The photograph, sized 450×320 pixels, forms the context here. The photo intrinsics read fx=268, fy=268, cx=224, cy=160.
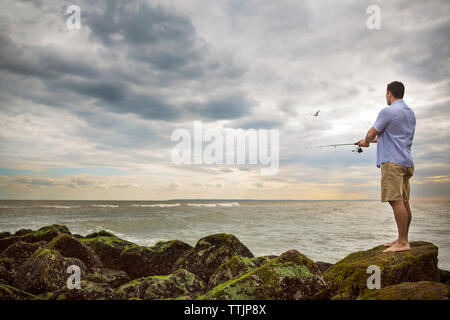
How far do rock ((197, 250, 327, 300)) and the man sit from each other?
1.56m

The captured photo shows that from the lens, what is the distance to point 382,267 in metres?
3.98

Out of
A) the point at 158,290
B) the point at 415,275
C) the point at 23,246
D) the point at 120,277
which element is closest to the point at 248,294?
the point at 158,290

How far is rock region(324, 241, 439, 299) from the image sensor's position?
3889 mm

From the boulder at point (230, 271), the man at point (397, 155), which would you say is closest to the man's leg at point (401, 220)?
the man at point (397, 155)

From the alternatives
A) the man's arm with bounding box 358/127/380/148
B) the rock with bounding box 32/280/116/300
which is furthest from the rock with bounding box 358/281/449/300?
the rock with bounding box 32/280/116/300

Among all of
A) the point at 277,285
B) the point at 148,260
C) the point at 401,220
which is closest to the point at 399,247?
the point at 401,220

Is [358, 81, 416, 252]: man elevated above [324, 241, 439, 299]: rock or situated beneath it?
elevated above

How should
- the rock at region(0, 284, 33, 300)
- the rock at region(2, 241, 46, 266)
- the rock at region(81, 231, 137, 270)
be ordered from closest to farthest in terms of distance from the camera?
1. the rock at region(0, 284, 33, 300)
2. the rock at region(2, 241, 46, 266)
3. the rock at region(81, 231, 137, 270)

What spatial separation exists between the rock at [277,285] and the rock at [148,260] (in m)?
3.62

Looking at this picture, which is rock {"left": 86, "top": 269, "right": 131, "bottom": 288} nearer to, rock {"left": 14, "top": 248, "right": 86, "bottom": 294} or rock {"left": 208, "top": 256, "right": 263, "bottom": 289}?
rock {"left": 14, "top": 248, "right": 86, "bottom": 294}
